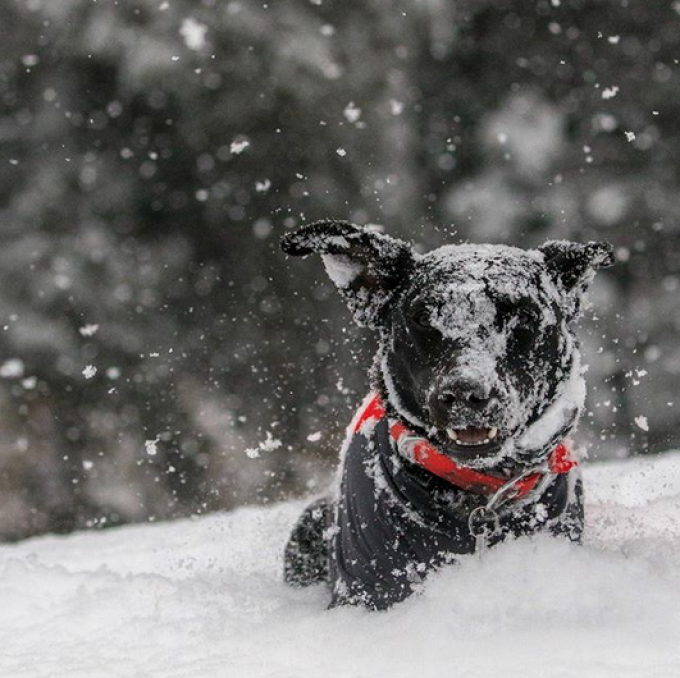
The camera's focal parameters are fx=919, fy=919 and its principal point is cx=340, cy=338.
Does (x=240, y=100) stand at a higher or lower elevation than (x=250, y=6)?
lower

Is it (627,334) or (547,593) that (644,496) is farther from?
(627,334)

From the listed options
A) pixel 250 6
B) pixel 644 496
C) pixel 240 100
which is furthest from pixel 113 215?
pixel 644 496

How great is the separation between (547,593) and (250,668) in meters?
1.03

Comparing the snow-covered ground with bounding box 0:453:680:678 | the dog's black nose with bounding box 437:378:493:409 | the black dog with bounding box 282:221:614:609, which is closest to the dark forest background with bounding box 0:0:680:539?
the snow-covered ground with bounding box 0:453:680:678

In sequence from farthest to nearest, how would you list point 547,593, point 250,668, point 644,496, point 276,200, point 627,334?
point 627,334 → point 276,200 → point 644,496 → point 547,593 → point 250,668

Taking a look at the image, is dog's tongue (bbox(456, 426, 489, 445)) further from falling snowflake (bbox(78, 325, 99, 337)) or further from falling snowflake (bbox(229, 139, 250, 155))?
falling snowflake (bbox(78, 325, 99, 337))

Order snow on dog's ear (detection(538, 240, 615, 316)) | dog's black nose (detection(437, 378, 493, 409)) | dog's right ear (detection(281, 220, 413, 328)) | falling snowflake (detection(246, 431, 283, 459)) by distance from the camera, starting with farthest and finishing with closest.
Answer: falling snowflake (detection(246, 431, 283, 459))
snow on dog's ear (detection(538, 240, 615, 316))
dog's right ear (detection(281, 220, 413, 328))
dog's black nose (detection(437, 378, 493, 409))

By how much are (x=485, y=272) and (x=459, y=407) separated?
59 centimetres

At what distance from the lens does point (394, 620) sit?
320 centimetres

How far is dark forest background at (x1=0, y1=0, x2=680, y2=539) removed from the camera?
33.0 ft

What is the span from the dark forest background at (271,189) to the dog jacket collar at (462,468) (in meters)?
6.19

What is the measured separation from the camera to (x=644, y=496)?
5492 mm

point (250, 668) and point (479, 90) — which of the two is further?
point (479, 90)

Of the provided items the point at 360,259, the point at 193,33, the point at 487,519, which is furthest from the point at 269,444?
the point at 487,519
